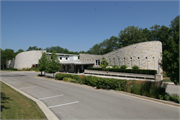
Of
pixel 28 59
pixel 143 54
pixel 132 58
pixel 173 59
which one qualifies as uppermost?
pixel 143 54

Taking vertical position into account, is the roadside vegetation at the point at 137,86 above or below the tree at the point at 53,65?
below

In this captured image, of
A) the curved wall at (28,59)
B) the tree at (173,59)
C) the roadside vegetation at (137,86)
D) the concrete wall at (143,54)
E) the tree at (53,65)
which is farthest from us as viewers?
the curved wall at (28,59)

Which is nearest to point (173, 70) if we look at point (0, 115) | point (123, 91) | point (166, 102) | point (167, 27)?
point (166, 102)

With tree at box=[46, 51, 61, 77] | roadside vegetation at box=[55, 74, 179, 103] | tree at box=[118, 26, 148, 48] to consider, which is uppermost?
tree at box=[118, 26, 148, 48]

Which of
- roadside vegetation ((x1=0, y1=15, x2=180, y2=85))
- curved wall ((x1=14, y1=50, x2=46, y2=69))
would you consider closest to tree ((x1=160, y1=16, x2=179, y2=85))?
roadside vegetation ((x1=0, y1=15, x2=180, y2=85))

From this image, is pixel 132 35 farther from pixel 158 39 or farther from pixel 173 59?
pixel 173 59

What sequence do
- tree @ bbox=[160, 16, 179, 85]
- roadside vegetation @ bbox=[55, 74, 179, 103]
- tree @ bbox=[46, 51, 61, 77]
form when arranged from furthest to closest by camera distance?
tree @ bbox=[46, 51, 61, 77] → roadside vegetation @ bbox=[55, 74, 179, 103] → tree @ bbox=[160, 16, 179, 85]

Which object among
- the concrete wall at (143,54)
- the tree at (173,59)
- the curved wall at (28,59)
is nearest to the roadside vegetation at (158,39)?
the tree at (173,59)

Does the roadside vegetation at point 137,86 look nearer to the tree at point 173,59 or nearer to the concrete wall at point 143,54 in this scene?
the tree at point 173,59

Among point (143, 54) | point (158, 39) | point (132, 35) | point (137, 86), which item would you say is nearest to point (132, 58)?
point (143, 54)

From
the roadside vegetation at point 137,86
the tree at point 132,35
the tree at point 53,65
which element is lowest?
the roadside vegetation at point 137,86

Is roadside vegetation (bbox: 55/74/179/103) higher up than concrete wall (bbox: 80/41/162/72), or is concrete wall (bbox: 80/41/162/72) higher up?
concrete wall (bbox: 80/41/162/72)

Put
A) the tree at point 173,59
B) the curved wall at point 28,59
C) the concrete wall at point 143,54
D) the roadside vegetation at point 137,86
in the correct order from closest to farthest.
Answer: the tree at point 173,59 → the roadside vegetation at point 137,86 → the concrete wall at point 143,54 → the curved wall at point 28,59

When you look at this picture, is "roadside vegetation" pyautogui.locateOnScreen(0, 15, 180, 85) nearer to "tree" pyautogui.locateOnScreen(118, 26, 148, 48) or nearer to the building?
"tree" pyautogui.locateOnScreen(118, 26, 148, 48)
